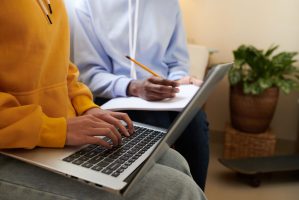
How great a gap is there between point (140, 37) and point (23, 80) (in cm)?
66

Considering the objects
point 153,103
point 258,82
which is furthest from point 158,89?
point 258,82

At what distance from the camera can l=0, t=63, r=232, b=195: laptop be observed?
537 mm

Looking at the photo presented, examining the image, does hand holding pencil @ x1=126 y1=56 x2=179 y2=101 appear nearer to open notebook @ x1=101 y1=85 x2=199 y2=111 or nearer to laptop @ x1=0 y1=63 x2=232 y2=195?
open notebook @ x1=101 y1=85 x2=199 y2=111

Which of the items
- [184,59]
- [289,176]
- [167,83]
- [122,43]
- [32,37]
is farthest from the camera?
[289,176]

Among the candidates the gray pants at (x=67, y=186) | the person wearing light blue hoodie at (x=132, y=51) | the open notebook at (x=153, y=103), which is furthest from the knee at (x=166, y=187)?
the person wearing light blue hoodie at (x=132, y=51)

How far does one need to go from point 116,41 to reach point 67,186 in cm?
73

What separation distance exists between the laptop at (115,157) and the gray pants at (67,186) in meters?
0.02

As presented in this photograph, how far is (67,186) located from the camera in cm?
58

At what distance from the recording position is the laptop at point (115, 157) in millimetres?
537

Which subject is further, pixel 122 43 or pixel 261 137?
pixel 261 137

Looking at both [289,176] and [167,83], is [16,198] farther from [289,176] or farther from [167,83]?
[289,176]

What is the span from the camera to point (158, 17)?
4.23 feet

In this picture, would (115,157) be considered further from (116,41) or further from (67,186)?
(116,41)

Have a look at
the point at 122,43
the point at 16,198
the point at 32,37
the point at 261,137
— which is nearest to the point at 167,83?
the point at 122,43
